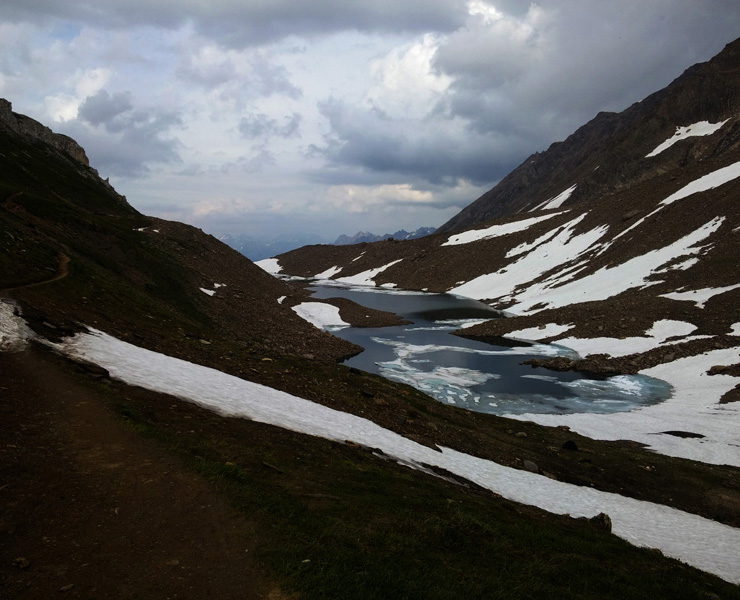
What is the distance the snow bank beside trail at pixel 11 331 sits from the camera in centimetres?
1545

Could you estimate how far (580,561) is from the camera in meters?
11.7

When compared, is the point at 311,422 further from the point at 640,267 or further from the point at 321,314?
the point at 640,267

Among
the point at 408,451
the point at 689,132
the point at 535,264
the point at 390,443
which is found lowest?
the point at 408,451

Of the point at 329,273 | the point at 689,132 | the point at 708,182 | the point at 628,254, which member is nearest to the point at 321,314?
the point at 628,254

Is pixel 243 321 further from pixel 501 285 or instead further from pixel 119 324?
pixel 501 285

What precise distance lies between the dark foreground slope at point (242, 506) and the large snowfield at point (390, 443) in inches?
48.8

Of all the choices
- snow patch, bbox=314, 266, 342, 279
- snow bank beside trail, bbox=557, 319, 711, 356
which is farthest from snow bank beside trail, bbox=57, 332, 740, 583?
snow patch, bbox=314, 266, 342, 279

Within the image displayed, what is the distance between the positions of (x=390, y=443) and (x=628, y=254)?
83.5 m

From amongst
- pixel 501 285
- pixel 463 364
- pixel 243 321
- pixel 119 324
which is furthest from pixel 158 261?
pixel 501 285

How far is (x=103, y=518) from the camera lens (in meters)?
8.80

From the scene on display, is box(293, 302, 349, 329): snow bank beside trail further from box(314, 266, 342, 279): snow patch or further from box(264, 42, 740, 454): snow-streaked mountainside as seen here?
box(314, 266, 342, 279): snow patch

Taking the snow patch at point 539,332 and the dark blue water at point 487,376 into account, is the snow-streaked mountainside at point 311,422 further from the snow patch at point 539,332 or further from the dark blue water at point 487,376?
the dark blue water at point 487,376

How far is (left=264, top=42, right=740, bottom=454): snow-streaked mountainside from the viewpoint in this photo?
43938mm

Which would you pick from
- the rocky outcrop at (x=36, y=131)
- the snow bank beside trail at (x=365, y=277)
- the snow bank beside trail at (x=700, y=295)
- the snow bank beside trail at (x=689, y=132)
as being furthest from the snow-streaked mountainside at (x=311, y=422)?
the snow bank beside trail at (x=689, y=132)
